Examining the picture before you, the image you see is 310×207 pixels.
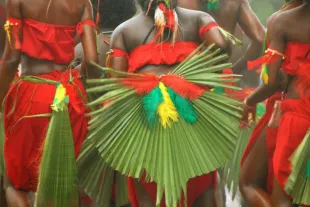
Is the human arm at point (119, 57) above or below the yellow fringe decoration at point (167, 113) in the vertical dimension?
above

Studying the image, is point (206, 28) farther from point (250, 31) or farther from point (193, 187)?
point (250, 31)

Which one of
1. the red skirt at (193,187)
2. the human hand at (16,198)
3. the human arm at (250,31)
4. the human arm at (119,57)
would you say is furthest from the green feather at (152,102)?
the human arm at (250,31)

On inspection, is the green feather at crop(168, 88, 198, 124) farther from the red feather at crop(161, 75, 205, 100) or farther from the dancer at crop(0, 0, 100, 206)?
the dancer at crop(0, 0, 100, 206)

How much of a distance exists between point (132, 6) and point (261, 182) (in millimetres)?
2058

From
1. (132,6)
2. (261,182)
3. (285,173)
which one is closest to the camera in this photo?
(285,173)

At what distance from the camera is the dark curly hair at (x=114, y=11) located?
7.60m

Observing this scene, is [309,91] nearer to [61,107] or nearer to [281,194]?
[281,194]

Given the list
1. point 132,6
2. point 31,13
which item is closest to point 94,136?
point 31,13

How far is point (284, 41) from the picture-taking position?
19.5ft

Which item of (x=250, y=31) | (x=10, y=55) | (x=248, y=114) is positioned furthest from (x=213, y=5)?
(x=10, y=55)

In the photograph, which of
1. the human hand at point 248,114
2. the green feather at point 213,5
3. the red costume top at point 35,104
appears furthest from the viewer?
the green feather at point 213,5

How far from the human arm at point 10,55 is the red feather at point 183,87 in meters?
1.03

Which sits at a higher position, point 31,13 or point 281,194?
point 31,13

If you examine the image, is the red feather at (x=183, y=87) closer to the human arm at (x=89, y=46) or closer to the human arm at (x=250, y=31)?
the human arm at (x=89, y=46)
